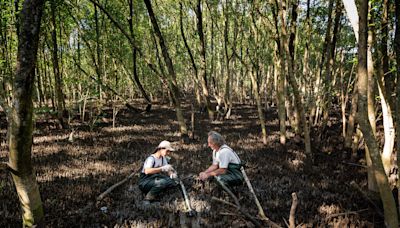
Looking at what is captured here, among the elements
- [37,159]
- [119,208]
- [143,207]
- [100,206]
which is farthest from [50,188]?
[37,159]

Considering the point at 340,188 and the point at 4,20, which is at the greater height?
the point at 4,20

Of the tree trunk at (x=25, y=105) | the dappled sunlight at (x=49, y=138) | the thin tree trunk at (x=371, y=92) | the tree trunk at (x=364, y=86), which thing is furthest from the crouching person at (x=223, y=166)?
the dappled sunlight at (x=49, y=138)

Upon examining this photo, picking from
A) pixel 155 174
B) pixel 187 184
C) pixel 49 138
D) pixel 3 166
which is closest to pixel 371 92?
pixel 187 184

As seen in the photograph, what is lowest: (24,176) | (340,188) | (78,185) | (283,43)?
(340,188)

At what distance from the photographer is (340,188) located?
5477 millimetres

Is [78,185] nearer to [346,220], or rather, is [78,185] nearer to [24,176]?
[24,176]

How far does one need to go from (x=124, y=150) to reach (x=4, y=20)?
5.70 metres

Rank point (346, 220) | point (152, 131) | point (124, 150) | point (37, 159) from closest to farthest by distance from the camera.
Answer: point (346, 220)
point (37, 159)
point (124, 150)
point (152, 131)

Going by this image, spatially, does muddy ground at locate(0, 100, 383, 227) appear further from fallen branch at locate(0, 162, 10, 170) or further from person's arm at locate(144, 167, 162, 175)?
fallen branch at locate(0, 162, 10, 170)

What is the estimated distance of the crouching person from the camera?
4895mm

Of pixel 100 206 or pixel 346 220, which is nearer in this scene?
pixel 346 220

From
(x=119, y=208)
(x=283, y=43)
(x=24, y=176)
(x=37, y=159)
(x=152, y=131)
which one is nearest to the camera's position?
(x=24, y=176)

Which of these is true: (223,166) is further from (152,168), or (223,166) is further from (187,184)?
(152,168)

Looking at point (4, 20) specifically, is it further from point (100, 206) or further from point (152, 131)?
point (100, 206)
